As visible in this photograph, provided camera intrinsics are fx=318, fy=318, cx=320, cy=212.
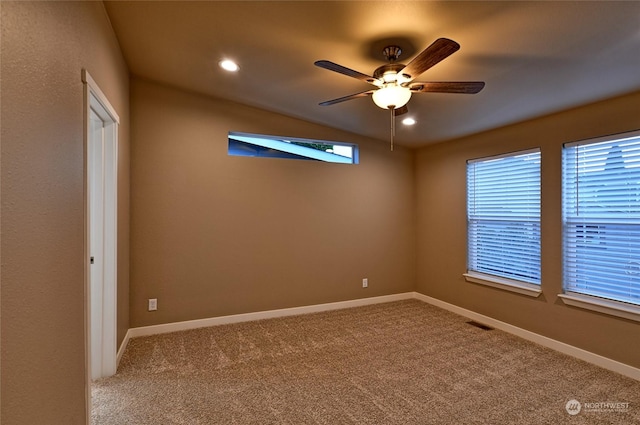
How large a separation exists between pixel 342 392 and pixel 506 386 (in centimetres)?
129

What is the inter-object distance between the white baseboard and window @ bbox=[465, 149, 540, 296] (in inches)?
18.6

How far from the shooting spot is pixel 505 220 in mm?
3768

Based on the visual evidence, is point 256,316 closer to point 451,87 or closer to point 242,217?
point 242,217

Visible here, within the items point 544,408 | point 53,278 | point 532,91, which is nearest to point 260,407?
point 53,278

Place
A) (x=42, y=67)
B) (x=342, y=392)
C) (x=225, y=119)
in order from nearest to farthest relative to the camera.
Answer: (x=42, y=67) < (x=342, y=392) < (x=225, y=119)

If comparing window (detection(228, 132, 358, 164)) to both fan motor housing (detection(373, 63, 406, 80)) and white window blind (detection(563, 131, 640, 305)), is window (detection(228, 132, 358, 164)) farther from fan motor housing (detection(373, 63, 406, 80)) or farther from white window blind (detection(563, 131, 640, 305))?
white window blind (detection(563, 131, 640, 305))

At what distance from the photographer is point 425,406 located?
2244mm

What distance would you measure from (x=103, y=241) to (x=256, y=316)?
2.00 metres

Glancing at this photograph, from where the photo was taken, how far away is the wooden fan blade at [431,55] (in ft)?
5.51

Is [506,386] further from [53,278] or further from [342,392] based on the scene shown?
[53,278]

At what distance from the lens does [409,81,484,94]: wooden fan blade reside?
2.07 metres

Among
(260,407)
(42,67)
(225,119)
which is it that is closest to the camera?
(42,67)

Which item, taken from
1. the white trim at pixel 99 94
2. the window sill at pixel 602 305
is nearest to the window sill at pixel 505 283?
the window sill at pixel 602 305

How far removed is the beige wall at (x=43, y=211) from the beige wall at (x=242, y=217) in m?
1.73
